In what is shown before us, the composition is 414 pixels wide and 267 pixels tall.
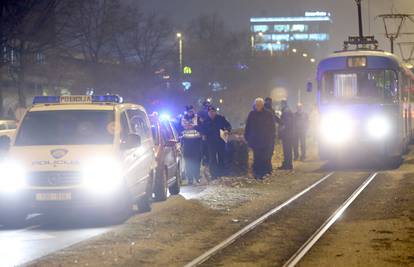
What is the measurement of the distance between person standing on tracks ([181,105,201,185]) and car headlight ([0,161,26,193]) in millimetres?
7186

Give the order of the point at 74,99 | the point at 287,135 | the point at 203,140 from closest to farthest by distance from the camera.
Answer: the point at 74,99
the point at 203,140
the point at 287,135

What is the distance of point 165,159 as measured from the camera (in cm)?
1584

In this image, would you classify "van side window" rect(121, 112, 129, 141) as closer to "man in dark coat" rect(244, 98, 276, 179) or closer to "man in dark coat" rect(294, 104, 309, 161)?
"man in dark coat" rect(244, 98, 276, 179)

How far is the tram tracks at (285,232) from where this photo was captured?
970 centimetres

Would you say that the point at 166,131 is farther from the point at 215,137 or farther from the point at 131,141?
the point at 131,141

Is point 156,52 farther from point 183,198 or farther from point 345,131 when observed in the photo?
point 183,198

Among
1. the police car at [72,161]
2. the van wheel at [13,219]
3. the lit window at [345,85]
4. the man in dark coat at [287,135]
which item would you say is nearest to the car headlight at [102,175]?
the police car at [72,161]

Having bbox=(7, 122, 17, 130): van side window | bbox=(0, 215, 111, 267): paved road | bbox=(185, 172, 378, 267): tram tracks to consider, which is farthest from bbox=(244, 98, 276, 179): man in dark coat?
bbox=(7, 122, 17, 130): van side window

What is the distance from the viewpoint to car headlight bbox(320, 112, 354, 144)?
989 inches

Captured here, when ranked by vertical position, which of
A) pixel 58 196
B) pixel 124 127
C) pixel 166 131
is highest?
pixel 124 127

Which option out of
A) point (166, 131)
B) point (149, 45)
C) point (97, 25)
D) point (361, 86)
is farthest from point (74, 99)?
point (149, 45)

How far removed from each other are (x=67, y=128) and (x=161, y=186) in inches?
113

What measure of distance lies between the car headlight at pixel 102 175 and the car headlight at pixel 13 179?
0.93m

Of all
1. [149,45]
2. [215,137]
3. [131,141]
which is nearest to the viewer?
[131,141]
